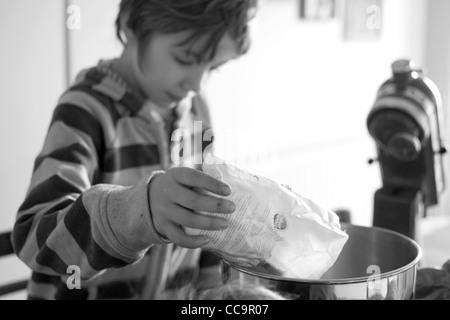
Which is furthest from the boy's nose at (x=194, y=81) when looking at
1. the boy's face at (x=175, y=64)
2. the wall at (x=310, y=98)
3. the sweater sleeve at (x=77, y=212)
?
the wall at (x=310, y=98)

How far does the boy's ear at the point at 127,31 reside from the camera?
85cm

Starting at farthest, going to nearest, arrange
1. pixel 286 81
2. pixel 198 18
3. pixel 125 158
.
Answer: pixel 286 81, pixel 125 158, pixel 198 18

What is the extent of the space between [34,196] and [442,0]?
2.32 meters

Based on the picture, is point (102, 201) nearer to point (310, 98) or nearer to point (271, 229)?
point (271, 229)

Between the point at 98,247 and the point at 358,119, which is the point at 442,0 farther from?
the point at 98,247

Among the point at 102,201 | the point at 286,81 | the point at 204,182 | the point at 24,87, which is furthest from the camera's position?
the point at 286,81

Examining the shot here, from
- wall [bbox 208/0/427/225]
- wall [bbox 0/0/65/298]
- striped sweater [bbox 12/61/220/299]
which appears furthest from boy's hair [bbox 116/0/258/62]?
wall [bbox 208/0/427/225]

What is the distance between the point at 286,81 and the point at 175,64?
132 cm

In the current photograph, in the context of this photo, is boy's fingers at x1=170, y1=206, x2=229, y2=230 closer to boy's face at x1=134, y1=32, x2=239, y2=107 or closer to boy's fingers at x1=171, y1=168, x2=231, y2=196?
boy's fingers at x1=171, y1=168, x2=231, y2=196

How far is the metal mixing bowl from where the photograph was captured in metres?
0.45

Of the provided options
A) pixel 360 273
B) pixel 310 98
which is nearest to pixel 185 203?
pixel 360 273

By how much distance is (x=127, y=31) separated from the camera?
0.85 meters

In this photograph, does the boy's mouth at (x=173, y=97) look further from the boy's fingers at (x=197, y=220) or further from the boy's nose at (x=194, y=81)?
the boy's fingers at (x=197, y=220)

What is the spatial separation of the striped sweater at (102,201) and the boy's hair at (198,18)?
0.36 feet
